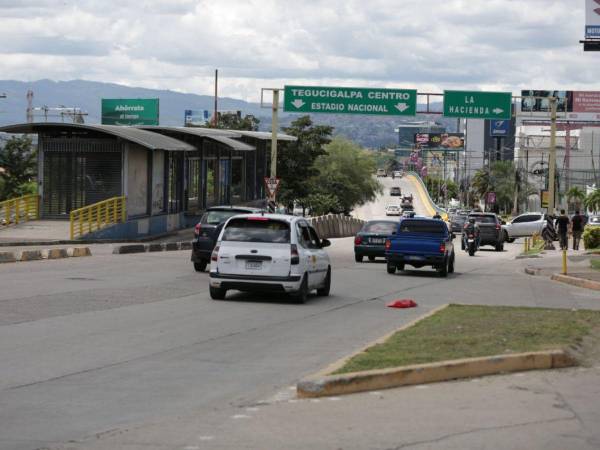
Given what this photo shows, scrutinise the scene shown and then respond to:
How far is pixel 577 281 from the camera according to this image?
29031 mm

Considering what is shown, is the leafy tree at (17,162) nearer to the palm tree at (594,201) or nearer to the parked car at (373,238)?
the palm tree at (594,201)

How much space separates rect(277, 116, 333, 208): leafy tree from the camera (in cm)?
8712

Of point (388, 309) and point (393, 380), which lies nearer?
point (393, 380)

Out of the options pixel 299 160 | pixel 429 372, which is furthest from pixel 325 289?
pixel 299 160

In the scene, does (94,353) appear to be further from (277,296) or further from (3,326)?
(277,296)

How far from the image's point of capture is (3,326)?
16172 mm

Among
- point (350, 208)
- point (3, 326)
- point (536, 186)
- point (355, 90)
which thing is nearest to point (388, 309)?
point (3, 326)

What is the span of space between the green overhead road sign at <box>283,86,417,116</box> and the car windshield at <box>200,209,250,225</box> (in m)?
22.5

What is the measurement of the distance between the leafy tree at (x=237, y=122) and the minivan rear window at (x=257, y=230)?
7887cm

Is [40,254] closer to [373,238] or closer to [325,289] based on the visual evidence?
[373,238]

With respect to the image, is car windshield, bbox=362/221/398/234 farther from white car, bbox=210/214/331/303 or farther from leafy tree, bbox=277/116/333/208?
leafy tree, bbox=277/116/333/208

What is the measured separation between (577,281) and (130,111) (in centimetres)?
7629

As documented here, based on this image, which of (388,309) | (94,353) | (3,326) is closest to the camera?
(94,353)

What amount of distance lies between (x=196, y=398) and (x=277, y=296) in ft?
38.7
